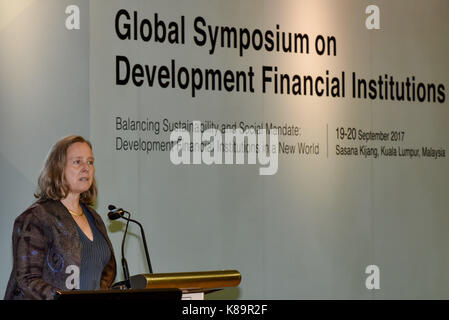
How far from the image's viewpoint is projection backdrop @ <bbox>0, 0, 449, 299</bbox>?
5043mm

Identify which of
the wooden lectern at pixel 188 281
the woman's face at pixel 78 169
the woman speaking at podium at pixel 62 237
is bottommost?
the wooden lectern at pixel 188 281

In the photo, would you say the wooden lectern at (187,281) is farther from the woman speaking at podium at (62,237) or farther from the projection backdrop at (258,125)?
the projection backdrop at (258,125)

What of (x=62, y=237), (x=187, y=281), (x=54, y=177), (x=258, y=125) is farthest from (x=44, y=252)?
(x=258, y=125)

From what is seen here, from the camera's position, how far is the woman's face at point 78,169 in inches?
143

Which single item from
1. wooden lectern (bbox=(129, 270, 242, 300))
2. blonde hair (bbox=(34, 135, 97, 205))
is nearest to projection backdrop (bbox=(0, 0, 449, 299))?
blonde hair (bbox=(34, 135, 97, 205))

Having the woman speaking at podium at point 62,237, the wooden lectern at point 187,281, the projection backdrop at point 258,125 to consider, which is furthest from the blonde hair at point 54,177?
the projection backdrop at point 258,125

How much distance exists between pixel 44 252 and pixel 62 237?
0.10m

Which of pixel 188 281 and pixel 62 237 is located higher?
pixel 62 237

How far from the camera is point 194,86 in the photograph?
18.5 ft

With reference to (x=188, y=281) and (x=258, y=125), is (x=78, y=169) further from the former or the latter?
(x=258, y=125)

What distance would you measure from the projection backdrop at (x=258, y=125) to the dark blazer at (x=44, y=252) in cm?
149

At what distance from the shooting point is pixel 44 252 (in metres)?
3.43
